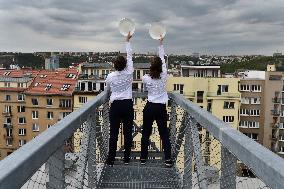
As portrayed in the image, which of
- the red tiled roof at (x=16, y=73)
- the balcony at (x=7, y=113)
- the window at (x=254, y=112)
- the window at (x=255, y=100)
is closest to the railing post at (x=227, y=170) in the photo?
the window at (x=255, y=100)

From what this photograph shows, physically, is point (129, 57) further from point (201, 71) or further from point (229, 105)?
point (201, 71)

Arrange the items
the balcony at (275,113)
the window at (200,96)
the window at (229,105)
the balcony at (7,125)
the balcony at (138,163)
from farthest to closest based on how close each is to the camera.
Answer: the balcony at (7,125) → the balcony at (275,113) → the window at (229,105) → the window at (200,96) → the balcony at (138,163)

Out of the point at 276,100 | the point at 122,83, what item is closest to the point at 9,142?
the point at 276,100

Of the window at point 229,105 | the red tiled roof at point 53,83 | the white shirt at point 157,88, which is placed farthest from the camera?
the red tiled roof at point 53,83

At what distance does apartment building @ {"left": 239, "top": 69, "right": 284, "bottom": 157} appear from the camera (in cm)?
5572

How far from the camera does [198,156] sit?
3.84 meters

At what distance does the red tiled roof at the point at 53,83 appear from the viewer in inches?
2121

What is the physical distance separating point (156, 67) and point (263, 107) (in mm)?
53882

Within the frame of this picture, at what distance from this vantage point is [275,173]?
1680 millimetres

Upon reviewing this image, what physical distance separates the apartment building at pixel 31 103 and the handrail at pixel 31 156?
50.4 m

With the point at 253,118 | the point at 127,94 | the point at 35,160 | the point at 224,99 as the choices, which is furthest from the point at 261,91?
the point at 35,160

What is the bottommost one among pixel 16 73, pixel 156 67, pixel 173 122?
pixel 16 73

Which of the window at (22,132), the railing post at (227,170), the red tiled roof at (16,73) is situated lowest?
the window at (22,132)

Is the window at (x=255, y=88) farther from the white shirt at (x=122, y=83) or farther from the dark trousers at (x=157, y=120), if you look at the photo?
the white shirt at (x=122, y=83)
